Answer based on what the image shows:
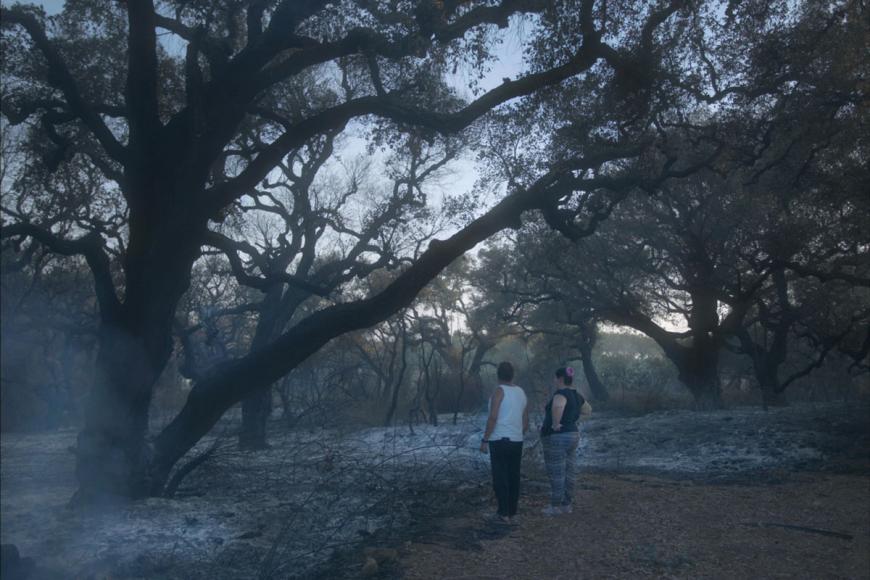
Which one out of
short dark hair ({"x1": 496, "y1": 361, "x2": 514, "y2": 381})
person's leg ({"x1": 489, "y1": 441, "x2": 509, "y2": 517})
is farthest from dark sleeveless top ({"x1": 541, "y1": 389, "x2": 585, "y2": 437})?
person's leg ({"x1": 489, "y1": 441, "x2": 509, "y2": 517})

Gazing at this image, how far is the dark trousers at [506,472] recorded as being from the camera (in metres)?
8.59

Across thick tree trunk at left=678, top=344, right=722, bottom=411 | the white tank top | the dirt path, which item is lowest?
the dirt path

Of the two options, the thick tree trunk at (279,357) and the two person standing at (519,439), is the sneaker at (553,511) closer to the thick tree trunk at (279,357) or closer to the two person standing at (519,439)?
the two person standing at (519,439)

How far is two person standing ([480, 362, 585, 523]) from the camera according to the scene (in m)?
8.63

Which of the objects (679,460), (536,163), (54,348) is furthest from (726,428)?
(54,348)

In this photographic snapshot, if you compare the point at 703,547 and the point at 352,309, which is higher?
the point at 352,309

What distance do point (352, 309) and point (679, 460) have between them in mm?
6462

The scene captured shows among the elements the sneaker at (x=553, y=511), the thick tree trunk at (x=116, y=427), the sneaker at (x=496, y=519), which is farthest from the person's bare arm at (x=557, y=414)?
the thick tree trunk at (x=116, y=427)

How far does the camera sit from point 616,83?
11.6 m

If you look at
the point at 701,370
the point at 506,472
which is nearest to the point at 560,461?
the point at 506,472

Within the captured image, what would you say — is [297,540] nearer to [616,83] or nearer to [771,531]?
[771,531]

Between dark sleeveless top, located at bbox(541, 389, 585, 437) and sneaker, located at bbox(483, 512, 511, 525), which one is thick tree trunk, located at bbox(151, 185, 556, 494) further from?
sneaker, located at bbox(483, 512, 511, 525)

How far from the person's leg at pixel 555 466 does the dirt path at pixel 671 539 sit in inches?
9.3

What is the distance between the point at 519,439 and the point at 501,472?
380 mm
